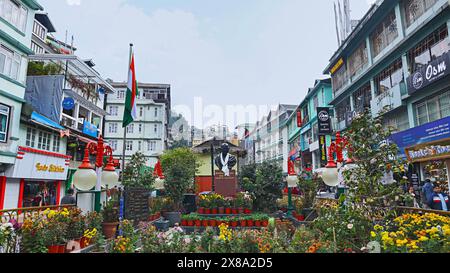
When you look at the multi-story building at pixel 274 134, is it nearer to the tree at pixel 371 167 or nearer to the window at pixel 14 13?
the window at pixel 14 13

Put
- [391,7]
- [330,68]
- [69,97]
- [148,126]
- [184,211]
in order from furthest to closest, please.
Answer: [148,126], [330,68], [69,97], [391,7], [184,211]

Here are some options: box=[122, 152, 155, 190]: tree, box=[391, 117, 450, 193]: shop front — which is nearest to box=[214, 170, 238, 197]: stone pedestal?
box=[122, 152, 155, 190]: tree

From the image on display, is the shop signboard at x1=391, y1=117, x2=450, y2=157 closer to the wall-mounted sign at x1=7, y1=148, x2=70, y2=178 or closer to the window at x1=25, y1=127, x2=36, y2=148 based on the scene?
the wall-mounted sign at x1=7, y1=148, x2=70, y2=178

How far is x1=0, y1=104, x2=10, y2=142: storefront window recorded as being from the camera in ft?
44.0

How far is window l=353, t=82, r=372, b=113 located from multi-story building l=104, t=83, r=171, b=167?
97.8ft

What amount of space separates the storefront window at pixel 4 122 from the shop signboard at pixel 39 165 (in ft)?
4.80

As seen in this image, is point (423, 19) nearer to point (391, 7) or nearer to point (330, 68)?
point (391, 7)

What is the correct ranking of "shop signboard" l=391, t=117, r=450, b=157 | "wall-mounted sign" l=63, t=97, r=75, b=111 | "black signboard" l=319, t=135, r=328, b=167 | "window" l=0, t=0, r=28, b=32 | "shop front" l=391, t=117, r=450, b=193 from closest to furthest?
1. "shop signboard" l=391, t=117, r=450, b=157
2. "shop front" l=391, t=117, r=450, b=193
3. "window" l=0, t=0, r=28, b=32
4. "wall-mounted sign" l=63, t=97, r=75, b=111
5. "black signboard" l=319, t=135, r=328, b=167

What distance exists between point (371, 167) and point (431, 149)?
10.0m

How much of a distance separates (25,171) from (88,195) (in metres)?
8.51

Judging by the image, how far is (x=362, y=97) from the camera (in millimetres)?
21656

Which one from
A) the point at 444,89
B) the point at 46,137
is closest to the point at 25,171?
the point at 46,137

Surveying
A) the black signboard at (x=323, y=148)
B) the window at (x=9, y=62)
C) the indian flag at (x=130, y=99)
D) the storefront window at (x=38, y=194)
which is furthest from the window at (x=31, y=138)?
the black signboard at (x=323, y=148)
